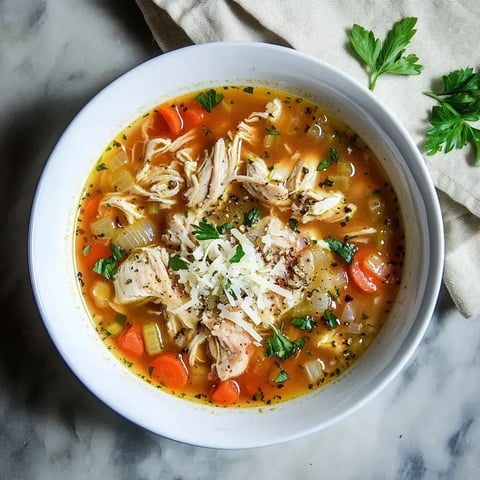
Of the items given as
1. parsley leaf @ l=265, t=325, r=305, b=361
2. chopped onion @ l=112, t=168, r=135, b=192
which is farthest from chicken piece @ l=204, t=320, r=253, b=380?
chopped onion @ l=112, t=168, r=135, b=192

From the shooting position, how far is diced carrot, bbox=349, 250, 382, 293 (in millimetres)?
3824

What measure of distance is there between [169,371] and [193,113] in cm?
150

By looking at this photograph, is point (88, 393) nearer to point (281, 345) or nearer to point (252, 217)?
point (281, 345)

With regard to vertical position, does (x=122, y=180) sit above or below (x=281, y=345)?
above

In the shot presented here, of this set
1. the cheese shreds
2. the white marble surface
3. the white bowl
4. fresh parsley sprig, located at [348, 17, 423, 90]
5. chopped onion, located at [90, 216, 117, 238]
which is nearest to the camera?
the white bowl

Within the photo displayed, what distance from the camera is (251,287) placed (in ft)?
12.1

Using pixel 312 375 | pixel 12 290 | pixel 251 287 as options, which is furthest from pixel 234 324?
pixel 12 290

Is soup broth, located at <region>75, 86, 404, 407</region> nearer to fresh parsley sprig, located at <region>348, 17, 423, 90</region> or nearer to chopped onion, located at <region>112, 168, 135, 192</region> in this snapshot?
chopped onion, located at <region>112, 168, 135, 192</region>

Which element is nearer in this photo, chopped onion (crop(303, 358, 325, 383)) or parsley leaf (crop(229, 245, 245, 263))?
parsley leaf (crop(229, 245, 245, 263))

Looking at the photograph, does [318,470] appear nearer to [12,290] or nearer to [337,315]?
[337,315]

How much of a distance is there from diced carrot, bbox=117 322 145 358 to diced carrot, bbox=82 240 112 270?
0.42 metres

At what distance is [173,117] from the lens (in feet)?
12.6

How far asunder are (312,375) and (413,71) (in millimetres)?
1833

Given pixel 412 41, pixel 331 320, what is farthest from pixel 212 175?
pixel 412 41
